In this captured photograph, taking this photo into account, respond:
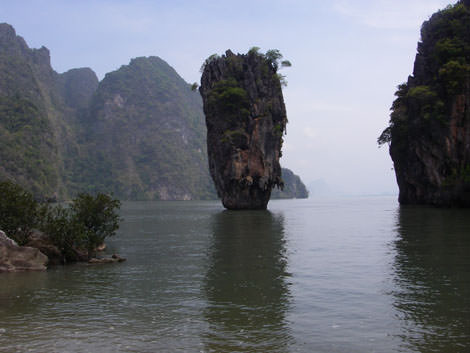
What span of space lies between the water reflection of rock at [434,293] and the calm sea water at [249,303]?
34 mm

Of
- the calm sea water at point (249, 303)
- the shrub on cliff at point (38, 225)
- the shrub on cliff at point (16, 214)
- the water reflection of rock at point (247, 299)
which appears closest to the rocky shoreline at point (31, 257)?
the shrub on cliff at point (38, 225)

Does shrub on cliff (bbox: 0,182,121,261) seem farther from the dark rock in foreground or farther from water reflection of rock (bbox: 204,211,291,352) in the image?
water reflection of rock (bbox: 204,211,291,352)

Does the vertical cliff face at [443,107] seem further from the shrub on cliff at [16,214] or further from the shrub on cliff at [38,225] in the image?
the shrub on cliff at [16,214]

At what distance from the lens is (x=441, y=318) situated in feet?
38.8

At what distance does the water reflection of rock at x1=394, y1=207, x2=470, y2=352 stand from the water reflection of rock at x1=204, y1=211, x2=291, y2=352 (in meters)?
3.31

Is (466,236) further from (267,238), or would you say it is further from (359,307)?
(359,307)

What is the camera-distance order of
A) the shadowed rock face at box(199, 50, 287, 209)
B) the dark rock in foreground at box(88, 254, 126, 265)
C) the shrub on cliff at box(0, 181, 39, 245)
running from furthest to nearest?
the shadowed rock face at box(199, 50, 287, 209) → the shrub on cliff at box(0, 181, 39, 245) → the dark rock in foreground at box(88, 254, 126, 265)

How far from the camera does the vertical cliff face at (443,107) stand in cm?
6109

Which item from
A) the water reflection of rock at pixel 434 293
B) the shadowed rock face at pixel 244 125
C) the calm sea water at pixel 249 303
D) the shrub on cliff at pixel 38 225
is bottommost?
the calm sea water at pixel 249 303

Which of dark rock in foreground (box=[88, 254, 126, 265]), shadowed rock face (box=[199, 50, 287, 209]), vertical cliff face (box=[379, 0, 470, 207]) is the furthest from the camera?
shadowed rock face (box=[199, 50, 287, 209])

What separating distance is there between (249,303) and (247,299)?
52 centimetres

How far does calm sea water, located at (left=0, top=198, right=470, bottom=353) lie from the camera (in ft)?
33.9

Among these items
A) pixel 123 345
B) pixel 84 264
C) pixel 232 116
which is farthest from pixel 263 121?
pixel 123 345

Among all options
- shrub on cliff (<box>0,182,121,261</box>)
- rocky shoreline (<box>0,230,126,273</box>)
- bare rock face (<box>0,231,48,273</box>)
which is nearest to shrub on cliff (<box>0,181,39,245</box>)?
shrub on cliff (<box>0,182,121,261</box>)
